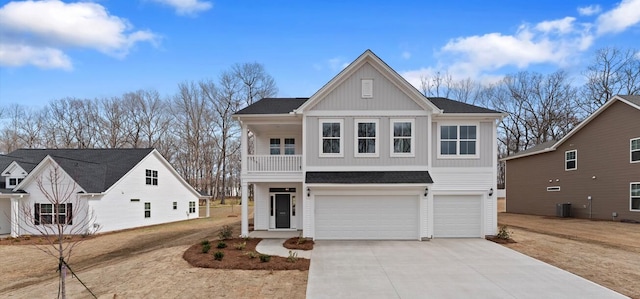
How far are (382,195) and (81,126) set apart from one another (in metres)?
47.8

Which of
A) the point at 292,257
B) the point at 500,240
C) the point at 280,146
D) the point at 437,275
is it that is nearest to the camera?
the point at 437,275

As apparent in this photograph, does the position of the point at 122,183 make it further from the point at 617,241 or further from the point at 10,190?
the point at 617,241

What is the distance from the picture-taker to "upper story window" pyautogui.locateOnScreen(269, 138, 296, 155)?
19.6 m

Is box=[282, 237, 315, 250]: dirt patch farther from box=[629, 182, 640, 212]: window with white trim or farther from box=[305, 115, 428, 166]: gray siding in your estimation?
box=[629, 182, 640, 212]: window with white trim

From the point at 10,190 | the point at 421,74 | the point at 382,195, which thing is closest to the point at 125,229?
the point at 10,190

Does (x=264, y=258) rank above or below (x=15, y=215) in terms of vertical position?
above

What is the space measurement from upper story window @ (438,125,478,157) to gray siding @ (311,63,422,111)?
7.21 feet

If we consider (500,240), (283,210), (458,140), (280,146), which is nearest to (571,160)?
(458,140)

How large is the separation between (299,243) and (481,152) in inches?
349

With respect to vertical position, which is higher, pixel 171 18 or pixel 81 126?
Answer: pixel 171 18

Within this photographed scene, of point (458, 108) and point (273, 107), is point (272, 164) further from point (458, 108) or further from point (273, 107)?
point (458, 108)

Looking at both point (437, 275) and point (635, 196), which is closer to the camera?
point (437, 275)

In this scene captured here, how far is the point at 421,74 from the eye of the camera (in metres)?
48.5

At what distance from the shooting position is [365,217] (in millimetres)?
16391
